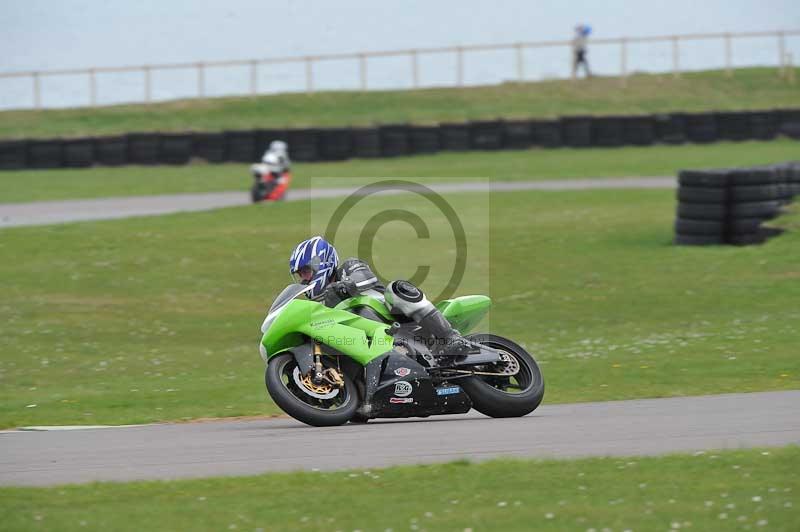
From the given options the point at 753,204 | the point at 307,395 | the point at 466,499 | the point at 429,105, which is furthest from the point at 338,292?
the point at 429,105

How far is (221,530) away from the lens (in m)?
6.32

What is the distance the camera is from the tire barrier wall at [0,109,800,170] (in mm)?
35844

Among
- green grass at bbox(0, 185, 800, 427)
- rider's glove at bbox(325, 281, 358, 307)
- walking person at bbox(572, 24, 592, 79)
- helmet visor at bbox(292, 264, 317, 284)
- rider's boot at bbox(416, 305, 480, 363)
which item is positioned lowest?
green grass at bbox(0, 185, 800, 427)

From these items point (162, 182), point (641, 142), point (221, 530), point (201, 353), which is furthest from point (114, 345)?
point (641, 142)

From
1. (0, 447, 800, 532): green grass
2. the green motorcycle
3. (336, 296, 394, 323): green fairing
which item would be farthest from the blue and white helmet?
(0, 447, 800, 532): green grass

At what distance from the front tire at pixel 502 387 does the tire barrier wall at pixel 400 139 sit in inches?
1056

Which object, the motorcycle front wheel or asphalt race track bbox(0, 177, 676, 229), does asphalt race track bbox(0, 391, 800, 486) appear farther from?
asphalt race track bbox(0, 177, 676, 229)

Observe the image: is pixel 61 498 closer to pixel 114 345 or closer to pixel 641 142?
pixel 114 345

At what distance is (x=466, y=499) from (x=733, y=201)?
44.5 feet

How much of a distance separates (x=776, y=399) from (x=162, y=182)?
82.1ft

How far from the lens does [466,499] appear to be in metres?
6.74

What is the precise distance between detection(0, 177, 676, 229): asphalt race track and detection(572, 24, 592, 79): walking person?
58.4ft

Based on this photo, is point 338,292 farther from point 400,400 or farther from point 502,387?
point 502,387

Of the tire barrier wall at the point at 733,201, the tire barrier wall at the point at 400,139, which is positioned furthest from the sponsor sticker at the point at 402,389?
the tire barrier wall at the point at 400,139
